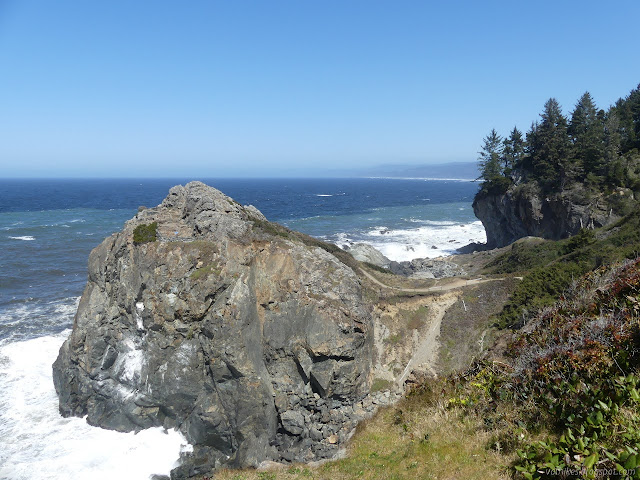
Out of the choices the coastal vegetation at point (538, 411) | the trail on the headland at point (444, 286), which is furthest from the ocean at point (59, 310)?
the trail on the headland at point (444, 286)

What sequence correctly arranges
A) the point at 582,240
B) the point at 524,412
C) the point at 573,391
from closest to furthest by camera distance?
the point at 573,391, the point at 524,412, the point at 582,240

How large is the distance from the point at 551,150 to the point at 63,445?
194 feet

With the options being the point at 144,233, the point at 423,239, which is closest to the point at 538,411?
the point at 144,233

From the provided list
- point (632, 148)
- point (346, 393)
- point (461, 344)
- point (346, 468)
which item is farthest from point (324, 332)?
point (632, 148)

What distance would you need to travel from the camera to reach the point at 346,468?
11.2 metres

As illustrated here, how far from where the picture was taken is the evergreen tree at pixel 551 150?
52903 millimetres

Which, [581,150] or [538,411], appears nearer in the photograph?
[538,411]

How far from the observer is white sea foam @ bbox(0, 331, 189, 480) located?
2110 centimetres

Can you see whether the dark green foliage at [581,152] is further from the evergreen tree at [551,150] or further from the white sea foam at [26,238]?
the white sea foam at [26,238]

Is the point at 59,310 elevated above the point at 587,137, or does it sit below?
below

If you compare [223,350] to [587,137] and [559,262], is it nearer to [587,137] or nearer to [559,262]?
[559,262]

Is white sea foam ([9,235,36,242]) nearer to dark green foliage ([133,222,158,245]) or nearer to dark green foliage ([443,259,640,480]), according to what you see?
dark green foliage ([133,222,158,245])

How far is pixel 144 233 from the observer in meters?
26.1

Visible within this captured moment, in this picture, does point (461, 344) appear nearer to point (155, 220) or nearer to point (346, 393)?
point (346, 393)
